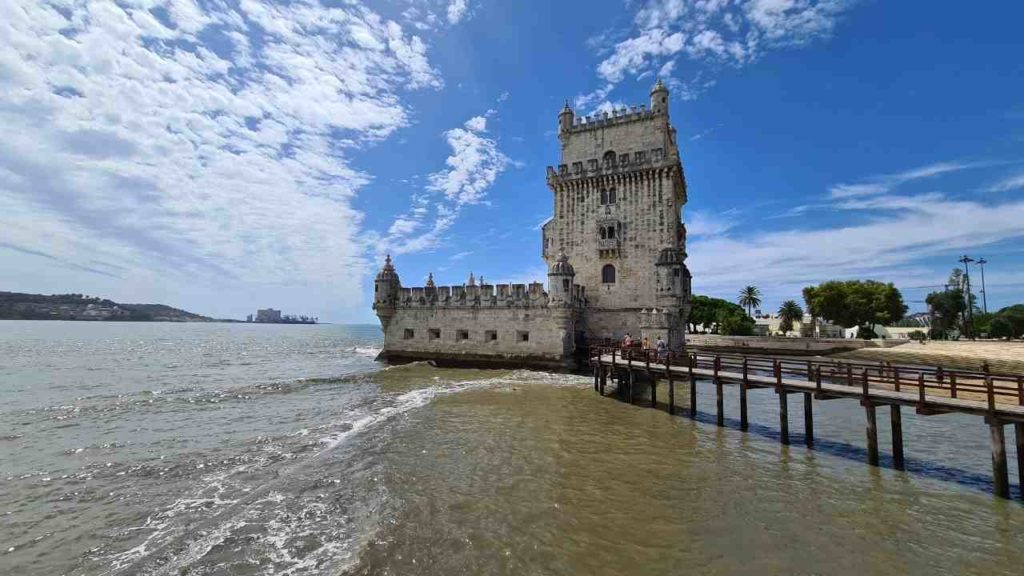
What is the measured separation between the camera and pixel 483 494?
9.83m

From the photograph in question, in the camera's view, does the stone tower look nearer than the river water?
No

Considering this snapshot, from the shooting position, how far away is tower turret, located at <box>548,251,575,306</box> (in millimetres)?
29453

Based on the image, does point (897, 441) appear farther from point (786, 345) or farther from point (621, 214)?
point (786, 345)

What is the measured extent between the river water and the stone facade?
483 inches

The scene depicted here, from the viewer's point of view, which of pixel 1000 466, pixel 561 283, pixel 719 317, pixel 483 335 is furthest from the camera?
pixel 719 317

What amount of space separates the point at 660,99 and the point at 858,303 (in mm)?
43444

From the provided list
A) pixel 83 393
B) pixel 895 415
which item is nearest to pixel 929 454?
pixel 895 415

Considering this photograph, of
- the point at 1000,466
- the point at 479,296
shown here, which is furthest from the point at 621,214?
the point at 1000,466

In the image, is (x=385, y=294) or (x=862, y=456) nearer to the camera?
(x=862, y=456)

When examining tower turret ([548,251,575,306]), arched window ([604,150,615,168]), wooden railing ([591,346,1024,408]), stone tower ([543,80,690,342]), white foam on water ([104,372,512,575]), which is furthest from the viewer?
arched window ([604,150,615,168])

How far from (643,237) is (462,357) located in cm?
1536

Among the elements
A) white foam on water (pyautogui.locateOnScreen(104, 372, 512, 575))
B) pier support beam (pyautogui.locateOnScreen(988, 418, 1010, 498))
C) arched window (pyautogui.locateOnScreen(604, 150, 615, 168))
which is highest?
arched window (pyautogui.locateOnScreen(604, 150, 615, 168))

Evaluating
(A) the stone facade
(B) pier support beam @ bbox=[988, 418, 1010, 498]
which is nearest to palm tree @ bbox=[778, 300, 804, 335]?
(A) the stone facade

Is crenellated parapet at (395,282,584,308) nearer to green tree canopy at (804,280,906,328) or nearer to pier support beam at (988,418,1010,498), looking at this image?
pier support beam at (988,418,1010,498)
